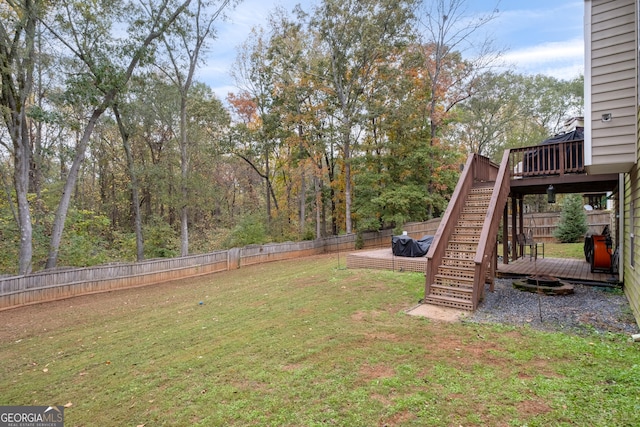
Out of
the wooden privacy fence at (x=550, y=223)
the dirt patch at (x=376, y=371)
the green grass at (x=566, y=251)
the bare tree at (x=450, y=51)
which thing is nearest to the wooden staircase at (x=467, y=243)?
the dirt patch at (x=376, y=371)

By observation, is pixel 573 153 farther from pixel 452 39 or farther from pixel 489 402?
pixel 452 39

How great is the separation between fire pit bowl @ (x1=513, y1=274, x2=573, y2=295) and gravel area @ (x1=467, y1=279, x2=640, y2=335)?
0.42 feet

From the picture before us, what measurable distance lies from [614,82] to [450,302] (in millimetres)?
4511

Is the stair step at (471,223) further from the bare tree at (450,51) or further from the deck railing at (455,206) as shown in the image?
the bare tree at (450,51)

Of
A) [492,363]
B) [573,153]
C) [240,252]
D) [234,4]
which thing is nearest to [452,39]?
[234,4]

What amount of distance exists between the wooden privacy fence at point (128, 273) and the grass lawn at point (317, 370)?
1943 millimetres

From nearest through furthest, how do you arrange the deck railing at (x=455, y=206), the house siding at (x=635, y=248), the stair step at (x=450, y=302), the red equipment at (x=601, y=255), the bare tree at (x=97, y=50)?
the house siding at (x=635, y=248) → the stair step at (x=450, y=302) → the deck railing at (x=455, y=206) → the red equipment at (x=601, y=255) → the bare tree at (x=97, y=50)

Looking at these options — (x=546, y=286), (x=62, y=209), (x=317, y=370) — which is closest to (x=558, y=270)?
(x=546, y=286)

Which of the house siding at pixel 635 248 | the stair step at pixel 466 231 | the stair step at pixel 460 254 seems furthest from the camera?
the stair step at pixel 466 231

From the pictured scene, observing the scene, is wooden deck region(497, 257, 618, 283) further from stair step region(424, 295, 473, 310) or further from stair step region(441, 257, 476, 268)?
stair step region(424, 295, 473, 310)

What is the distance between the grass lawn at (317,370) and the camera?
2.88m

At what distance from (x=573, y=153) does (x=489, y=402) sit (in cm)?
688

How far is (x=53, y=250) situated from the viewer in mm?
10227

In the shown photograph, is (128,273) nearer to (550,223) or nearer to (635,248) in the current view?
(635,248)
